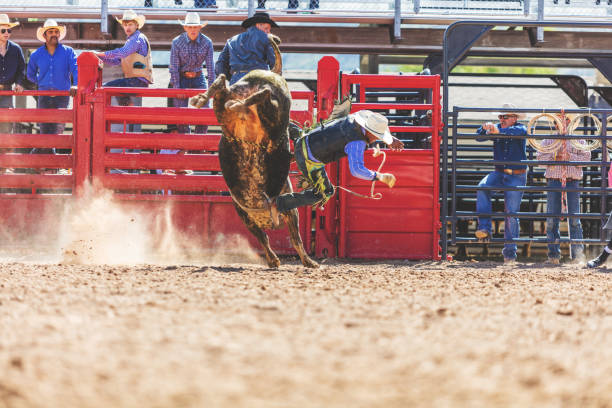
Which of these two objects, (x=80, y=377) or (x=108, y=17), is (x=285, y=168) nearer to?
(x=80, y=377)

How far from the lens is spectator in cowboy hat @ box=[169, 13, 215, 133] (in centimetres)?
733

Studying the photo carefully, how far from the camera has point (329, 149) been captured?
5.49 metres

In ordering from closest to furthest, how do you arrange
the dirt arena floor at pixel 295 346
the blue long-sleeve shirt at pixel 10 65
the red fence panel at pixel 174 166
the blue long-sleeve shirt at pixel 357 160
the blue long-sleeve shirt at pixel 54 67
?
the dirt arena floor at pixel 295 346
the blue long-sleeve shirt at pixel 357 160
the red fence panel at pixel 174 166
the blue long-sleeve shirt at pixel 54 67
the blue long-sleeve shirt at pixel 10 65

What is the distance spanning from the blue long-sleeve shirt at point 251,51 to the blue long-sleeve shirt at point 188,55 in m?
0.82

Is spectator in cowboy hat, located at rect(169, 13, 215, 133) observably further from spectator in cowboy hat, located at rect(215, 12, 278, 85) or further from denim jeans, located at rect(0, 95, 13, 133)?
denim jeans, located at rect(0, 95, 13, 133)

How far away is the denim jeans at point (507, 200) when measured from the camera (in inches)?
292

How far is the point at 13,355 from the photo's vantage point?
7.09ft

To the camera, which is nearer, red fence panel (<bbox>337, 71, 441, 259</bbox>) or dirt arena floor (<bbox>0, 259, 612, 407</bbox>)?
dirt arena floor (<bbox>0, 259, 612, 407</bbox>)

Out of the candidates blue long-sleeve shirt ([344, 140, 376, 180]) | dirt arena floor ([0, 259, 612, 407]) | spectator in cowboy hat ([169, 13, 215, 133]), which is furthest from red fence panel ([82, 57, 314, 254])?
dirt arena floor ([0, 259, 612, 407])

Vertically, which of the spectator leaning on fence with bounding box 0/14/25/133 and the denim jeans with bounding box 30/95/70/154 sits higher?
the spectator leaning on fence with bounding box 0/14/25/133

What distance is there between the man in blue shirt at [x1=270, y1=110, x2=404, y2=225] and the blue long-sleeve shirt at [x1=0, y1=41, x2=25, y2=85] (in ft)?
13.5

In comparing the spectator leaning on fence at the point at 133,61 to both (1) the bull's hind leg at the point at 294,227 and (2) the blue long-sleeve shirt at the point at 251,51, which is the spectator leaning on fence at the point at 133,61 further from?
(1) the bull's hind leg at the point at 294,227

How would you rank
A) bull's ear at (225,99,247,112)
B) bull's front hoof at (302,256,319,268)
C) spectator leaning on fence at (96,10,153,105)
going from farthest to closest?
spectator leaning on fence at (96,10,153,105), bull's front hoof at (302,256,319,268), bull's ear at (225,99,247,112)

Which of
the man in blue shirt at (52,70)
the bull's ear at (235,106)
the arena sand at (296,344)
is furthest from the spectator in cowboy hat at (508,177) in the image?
the man in blue shirt at (52,70)
